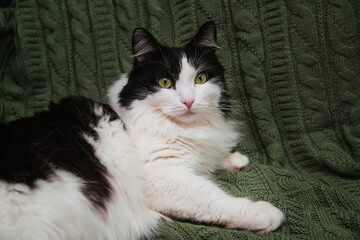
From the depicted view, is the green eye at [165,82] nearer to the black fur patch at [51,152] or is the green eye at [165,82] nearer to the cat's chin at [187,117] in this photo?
the cat's chin at [187,117]

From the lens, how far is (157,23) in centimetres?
155

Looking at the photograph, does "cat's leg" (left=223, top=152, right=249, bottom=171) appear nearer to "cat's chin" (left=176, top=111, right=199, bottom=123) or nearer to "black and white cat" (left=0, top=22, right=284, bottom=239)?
"black and white cat" (left=0, top=22, right=284, bottom=239)

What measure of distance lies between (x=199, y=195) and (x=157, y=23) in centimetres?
107

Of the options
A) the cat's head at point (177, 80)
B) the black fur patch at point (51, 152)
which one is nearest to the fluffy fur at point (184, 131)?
the cat's head at point (177, 80)

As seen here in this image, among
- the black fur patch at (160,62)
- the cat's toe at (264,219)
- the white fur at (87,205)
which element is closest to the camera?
the white fur at (87,205)

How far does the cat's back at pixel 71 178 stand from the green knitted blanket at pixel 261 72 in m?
0.19

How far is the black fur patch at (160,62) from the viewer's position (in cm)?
113

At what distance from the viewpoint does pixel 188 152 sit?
111cm

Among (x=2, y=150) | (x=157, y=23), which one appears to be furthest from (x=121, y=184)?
(x=157, y=23)

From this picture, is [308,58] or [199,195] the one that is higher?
[308,58]

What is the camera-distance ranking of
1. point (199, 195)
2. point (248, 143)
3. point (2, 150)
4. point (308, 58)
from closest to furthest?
1. point (2, 150)
2. point (199, 195)
3. point (308, 58)
4. point (248, 143)

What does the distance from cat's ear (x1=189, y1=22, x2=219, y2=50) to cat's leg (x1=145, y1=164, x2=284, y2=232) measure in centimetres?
60

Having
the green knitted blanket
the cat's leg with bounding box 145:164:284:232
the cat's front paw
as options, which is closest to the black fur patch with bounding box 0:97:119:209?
the cat's leg with bounding box 145:164:284:232

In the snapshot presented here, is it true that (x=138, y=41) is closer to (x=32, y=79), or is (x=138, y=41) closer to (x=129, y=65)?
(x=129, y=65)
